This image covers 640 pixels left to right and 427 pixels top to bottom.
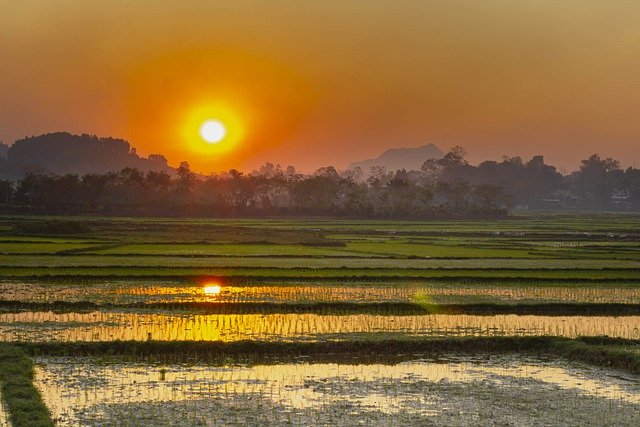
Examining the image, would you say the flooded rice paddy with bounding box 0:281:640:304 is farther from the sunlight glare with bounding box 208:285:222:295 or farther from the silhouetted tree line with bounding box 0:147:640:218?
the silhouetted tree line with bounding box 0:147:640:218

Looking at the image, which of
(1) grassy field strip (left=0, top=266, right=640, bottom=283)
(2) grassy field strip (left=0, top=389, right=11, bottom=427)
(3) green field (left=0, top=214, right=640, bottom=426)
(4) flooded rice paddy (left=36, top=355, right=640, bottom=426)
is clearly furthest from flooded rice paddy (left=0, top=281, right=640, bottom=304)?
(2) grassy field strip (left=0, top=389, right=11, bottom=427)

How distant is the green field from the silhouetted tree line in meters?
45.7

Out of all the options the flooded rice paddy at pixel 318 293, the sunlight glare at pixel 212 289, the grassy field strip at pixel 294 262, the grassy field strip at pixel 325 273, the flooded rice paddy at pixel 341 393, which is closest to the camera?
the flooded rice paddy at pixel 341 393

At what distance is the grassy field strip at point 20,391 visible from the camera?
9922mm

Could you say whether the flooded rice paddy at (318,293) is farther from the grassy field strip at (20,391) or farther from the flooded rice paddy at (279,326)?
the grassy field strip at (20,391)

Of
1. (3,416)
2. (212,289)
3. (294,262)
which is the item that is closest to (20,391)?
(3,416)

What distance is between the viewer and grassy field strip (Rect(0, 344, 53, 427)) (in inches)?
391

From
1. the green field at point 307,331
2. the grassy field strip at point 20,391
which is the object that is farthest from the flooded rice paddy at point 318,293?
the grassy field strip at point 20,391

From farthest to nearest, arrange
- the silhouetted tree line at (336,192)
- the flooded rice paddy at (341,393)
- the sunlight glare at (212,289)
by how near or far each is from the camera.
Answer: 1. the silhouetted tree line at (336,192)
2. the sunlight glare at (212,289)
3. the flooded rice paddy at (341,393)

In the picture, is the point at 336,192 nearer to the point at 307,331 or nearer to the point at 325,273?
the point at 325,273

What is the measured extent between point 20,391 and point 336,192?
328ft

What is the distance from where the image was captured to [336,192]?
110750 millimetres

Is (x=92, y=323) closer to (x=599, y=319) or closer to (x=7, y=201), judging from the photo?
(x=599, y=319)

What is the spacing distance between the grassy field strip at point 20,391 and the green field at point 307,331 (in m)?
0.03
